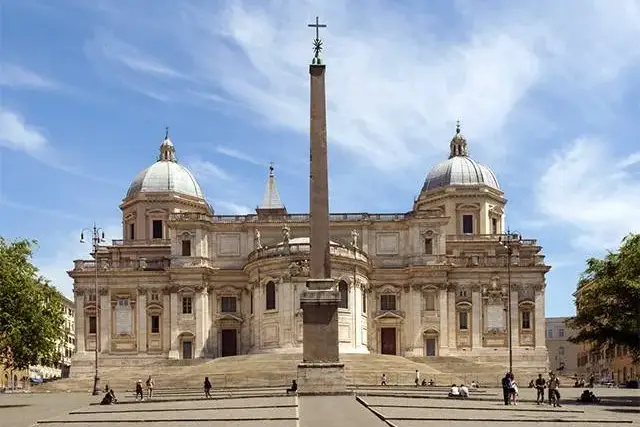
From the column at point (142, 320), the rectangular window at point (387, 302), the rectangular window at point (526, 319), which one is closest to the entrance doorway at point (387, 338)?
the rectangular window at point (387, 302)

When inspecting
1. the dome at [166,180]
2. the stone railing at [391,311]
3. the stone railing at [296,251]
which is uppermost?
the dome at [166,180]

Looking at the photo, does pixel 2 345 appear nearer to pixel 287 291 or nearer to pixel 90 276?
pixel 287 291

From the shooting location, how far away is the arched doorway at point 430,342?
287ft

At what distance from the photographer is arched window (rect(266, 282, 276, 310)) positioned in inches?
3231

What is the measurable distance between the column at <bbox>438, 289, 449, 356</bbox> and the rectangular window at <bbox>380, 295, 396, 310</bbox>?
393 cm

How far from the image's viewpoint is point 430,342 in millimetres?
87812

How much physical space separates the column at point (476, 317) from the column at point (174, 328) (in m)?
25.1

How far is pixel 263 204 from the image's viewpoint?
341 ft

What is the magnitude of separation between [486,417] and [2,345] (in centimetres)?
2621

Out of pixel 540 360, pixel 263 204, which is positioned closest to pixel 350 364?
pixel 540 360

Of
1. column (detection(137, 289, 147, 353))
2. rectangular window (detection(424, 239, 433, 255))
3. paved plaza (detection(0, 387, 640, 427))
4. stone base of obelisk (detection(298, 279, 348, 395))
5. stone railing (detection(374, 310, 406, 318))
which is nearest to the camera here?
paved plaza (detection(0, 387, 640, 427))

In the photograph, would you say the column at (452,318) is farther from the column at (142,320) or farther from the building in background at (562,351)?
the building in background at (562,351)

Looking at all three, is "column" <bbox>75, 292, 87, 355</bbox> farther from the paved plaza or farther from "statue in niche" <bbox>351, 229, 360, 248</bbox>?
the paved plaza

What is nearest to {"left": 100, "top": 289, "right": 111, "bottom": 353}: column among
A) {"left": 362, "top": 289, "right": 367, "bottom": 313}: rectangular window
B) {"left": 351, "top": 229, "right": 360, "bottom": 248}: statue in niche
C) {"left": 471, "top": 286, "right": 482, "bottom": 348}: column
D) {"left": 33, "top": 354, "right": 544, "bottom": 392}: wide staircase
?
{"left": 33, "top": 354, "right": 544, "bottom": 392}: wide staircase
